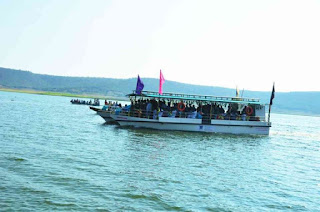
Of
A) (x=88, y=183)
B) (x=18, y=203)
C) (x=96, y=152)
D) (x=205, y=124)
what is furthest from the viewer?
(x=205, y=124)

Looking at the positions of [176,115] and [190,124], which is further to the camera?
[176,115]

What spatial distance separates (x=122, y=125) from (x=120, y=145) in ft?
36.4

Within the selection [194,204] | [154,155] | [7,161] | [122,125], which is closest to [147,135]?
[122,125]

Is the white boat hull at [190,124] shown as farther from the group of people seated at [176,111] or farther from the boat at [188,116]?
the group of people seated at [176,111]

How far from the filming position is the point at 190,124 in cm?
3444

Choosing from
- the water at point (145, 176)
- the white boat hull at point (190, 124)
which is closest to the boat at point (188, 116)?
the white boat hull at point (190, 124)

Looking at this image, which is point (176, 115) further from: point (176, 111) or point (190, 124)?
point (190, 124)

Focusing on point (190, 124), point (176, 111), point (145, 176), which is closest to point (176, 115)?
point (176, 111)

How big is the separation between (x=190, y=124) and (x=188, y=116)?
2.80ft

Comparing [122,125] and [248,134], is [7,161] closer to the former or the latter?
[122,125]

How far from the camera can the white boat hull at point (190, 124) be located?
34.0 meters

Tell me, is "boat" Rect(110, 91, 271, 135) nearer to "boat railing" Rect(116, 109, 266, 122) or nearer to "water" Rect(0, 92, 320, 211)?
"boat railing" Rect(116, 109, 266, 122)

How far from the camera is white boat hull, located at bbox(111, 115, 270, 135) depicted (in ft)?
112

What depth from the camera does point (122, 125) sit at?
35.0m
